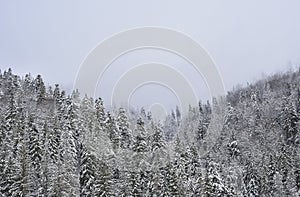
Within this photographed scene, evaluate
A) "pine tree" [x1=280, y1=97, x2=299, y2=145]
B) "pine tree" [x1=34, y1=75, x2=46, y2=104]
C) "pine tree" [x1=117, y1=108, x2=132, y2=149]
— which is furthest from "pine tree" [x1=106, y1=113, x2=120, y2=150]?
"pine tree" [x1=280, y1=97, x2=299, y2=145]

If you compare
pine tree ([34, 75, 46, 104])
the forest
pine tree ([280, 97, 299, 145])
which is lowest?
the forest

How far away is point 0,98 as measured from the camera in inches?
3659

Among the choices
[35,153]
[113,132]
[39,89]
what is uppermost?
[39,89]

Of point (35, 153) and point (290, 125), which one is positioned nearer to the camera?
point (35, 153)

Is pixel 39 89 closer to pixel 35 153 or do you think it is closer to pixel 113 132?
pixel 35 153

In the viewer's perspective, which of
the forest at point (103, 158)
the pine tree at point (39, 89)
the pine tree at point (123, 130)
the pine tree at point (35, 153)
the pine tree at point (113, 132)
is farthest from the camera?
the pine tree at point (39, 89)

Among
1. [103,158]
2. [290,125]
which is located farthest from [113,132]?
[290,125]

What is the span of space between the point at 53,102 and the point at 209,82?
163 ft

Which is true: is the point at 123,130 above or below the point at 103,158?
above

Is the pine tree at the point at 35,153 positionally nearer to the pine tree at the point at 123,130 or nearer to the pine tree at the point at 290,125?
the pine tree at the point at 123,130

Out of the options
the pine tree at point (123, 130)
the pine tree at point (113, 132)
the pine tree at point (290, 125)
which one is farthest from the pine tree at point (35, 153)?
the pine tree at point (290, 125)

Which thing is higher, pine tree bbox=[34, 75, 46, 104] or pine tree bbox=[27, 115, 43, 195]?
pine tree bbox=[34, 75, 46, 104]

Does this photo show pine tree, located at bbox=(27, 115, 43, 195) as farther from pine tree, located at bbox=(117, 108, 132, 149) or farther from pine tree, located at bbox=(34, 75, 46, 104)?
pine tree, located at bbox=(34, 75, 46, 104)

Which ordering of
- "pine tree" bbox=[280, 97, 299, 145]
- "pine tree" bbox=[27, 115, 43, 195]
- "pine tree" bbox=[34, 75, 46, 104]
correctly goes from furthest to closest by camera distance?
"pine tree" bbox=[280, 97, 299, 145], "pine tree" bbox=[34, 75, 46, 104], "pine tree" bbox=[27, 115, 43, 195]
